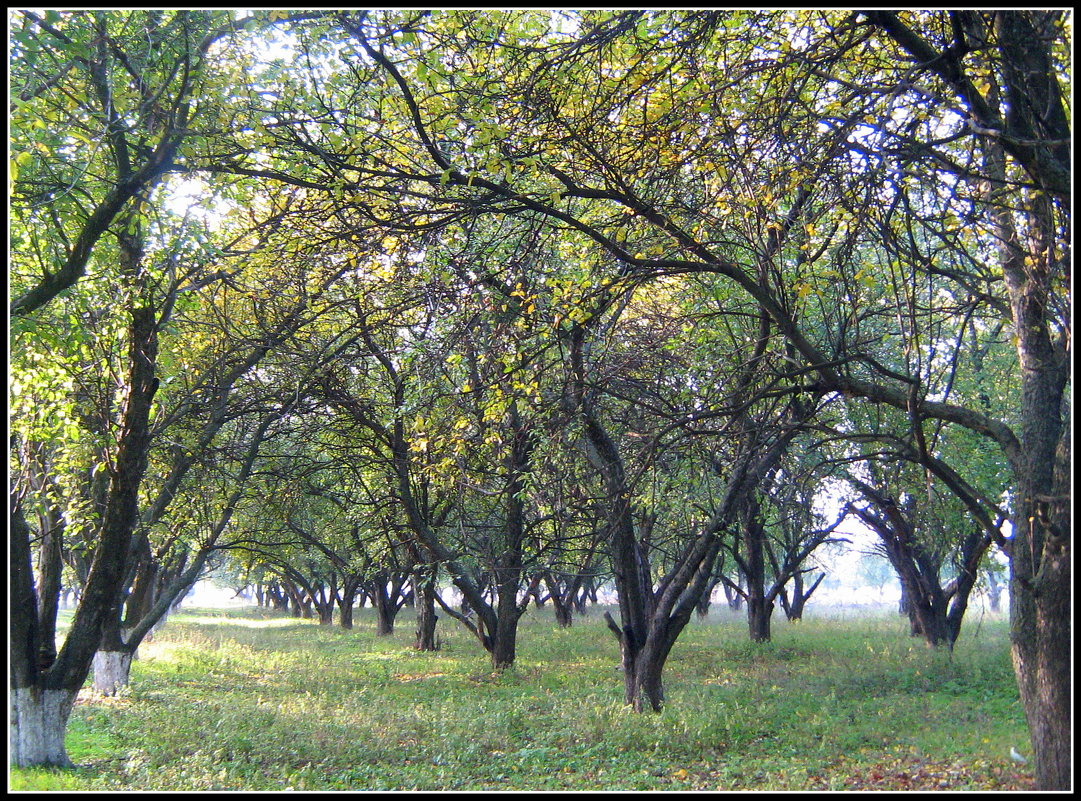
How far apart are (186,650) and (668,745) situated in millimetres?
18177

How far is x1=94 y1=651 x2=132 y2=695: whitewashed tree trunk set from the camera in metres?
14.3

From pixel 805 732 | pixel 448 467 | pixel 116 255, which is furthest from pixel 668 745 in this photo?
pixel 116 255

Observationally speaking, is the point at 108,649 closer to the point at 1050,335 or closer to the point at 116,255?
the point at 116,255

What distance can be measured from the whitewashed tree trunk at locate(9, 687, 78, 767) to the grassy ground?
0.42m

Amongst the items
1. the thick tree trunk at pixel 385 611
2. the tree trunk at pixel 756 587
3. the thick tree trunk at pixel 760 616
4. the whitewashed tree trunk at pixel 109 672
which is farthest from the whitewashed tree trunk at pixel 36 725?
the thick tree trunk at pixel 385 611

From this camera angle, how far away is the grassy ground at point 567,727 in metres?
8.14

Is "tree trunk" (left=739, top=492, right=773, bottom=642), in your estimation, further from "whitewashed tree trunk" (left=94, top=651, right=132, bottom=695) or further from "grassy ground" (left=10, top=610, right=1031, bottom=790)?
"whitewashed tree trunk" (left=94, top=651, right=132, bottom=695)

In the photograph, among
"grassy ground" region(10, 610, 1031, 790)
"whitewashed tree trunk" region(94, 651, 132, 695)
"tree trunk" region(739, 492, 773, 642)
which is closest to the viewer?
Result: "grassy ground" region(10, 610, 1031, 790)

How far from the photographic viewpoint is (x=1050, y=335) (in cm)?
615

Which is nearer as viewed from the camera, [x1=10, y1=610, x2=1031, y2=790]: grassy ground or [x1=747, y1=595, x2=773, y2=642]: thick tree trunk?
[x1=10, y1=610, x2=1031, y2=790]: grassy ground

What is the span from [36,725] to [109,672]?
679 centimetres

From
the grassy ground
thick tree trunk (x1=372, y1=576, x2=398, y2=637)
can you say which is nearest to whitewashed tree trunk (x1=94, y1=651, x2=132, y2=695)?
the grassy ground

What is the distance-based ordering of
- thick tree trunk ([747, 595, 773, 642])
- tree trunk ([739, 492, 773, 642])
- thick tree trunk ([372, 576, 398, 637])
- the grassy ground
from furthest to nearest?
thick tree trunk ([372, 576, 398, 637]) → thick tree trunk ([747, 595, 773, 642]) → tree trunk ([739, 492, 773, 642]) → the grassy ground

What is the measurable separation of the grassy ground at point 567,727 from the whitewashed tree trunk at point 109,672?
1.09 ft
